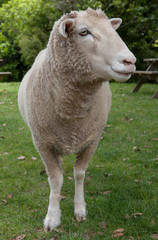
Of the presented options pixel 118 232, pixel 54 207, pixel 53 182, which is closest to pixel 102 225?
pixel 118 232

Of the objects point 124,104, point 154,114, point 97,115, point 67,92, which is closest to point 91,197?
point 97,115

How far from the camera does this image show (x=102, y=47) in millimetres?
1881

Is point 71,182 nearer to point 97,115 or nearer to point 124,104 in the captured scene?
point 97,115

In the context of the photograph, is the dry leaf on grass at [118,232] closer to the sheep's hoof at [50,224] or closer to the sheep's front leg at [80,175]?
the sheep's front leg at [80,175]

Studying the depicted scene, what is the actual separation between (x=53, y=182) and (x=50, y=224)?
1.30 feet

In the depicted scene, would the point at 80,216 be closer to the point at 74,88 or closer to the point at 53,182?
the point at 53,182

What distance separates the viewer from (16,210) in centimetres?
296

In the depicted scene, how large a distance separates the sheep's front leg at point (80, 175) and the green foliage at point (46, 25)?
28.5 feet

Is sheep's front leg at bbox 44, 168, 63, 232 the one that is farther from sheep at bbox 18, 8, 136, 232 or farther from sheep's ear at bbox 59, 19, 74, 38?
sheep's ear at bbox 59, 19, 74, 38

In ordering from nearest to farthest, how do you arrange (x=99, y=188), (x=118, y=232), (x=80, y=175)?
(x=118, y=232)
(x=80, y=175)
(x=99, y=188)

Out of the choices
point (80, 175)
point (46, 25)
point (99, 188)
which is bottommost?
point (99, 188)

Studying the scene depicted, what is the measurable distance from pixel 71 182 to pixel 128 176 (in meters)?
0.77

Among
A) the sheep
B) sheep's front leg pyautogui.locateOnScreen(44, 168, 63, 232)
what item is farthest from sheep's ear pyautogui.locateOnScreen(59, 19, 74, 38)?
sheep's front leg pyautogui.locateOnScreen(44, 168, 63, 232)

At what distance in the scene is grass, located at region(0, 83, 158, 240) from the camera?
8.50 feet
